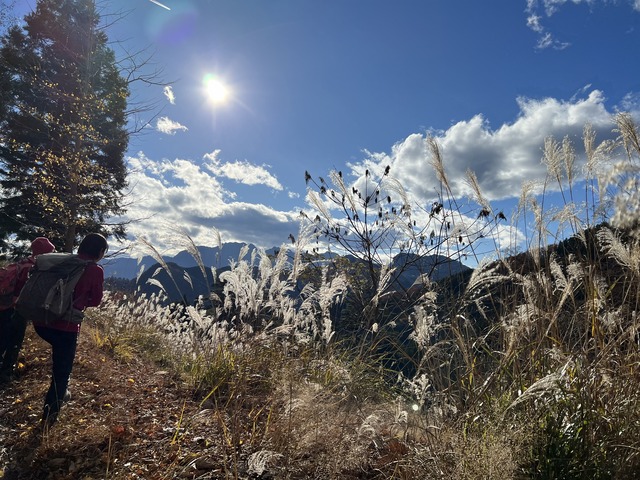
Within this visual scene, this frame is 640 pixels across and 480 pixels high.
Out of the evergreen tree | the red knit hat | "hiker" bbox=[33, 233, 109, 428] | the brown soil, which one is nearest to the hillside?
the brown soil

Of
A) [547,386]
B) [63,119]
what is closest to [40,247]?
[547,386]

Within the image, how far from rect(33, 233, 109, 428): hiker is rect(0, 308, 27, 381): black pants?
1191mm

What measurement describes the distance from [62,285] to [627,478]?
4.06 meters

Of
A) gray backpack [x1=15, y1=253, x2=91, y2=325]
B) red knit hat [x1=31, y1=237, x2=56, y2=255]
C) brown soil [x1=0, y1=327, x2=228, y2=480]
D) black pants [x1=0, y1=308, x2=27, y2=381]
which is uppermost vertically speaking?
red knit hat [x1=31, y1=237, x2=56, y2=255]

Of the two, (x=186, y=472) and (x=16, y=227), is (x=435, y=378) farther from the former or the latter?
(x=16, y=227)

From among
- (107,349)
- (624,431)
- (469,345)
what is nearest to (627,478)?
(624,431)

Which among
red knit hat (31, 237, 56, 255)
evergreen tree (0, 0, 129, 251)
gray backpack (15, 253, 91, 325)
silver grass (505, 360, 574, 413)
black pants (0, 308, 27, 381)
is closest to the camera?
silver grass (505, 360, 574, 413)

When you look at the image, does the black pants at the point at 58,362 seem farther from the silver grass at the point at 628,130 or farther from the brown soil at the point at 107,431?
the silver grass at the point at 628,130

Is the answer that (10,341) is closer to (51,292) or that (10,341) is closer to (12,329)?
(12,329)

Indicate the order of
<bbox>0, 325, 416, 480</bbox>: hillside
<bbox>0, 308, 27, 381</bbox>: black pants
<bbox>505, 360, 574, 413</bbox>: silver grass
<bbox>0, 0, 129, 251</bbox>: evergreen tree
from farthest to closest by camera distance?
<bbox>0, 0, 129, 251</bbox>: evergreen tree → <bbox>0, 308, 27, 381</bbox>: black pants → <bbox>0, 325, 416, 480</bbox>: hillside → <bbox>505, 360, 574, 413</bbox>: silver grass

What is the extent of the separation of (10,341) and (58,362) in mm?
1431

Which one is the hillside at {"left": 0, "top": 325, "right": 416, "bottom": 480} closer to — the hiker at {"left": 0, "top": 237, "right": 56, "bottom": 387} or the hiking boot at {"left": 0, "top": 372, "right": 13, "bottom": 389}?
the hiking boot at {"left": 0, "top": 372, "right": 13, "bottom": 389}

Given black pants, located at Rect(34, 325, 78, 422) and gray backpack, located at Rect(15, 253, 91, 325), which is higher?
gray backpack, located at Rect(15, 253, 91, 325)

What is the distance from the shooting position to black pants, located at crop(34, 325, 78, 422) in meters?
3.19
